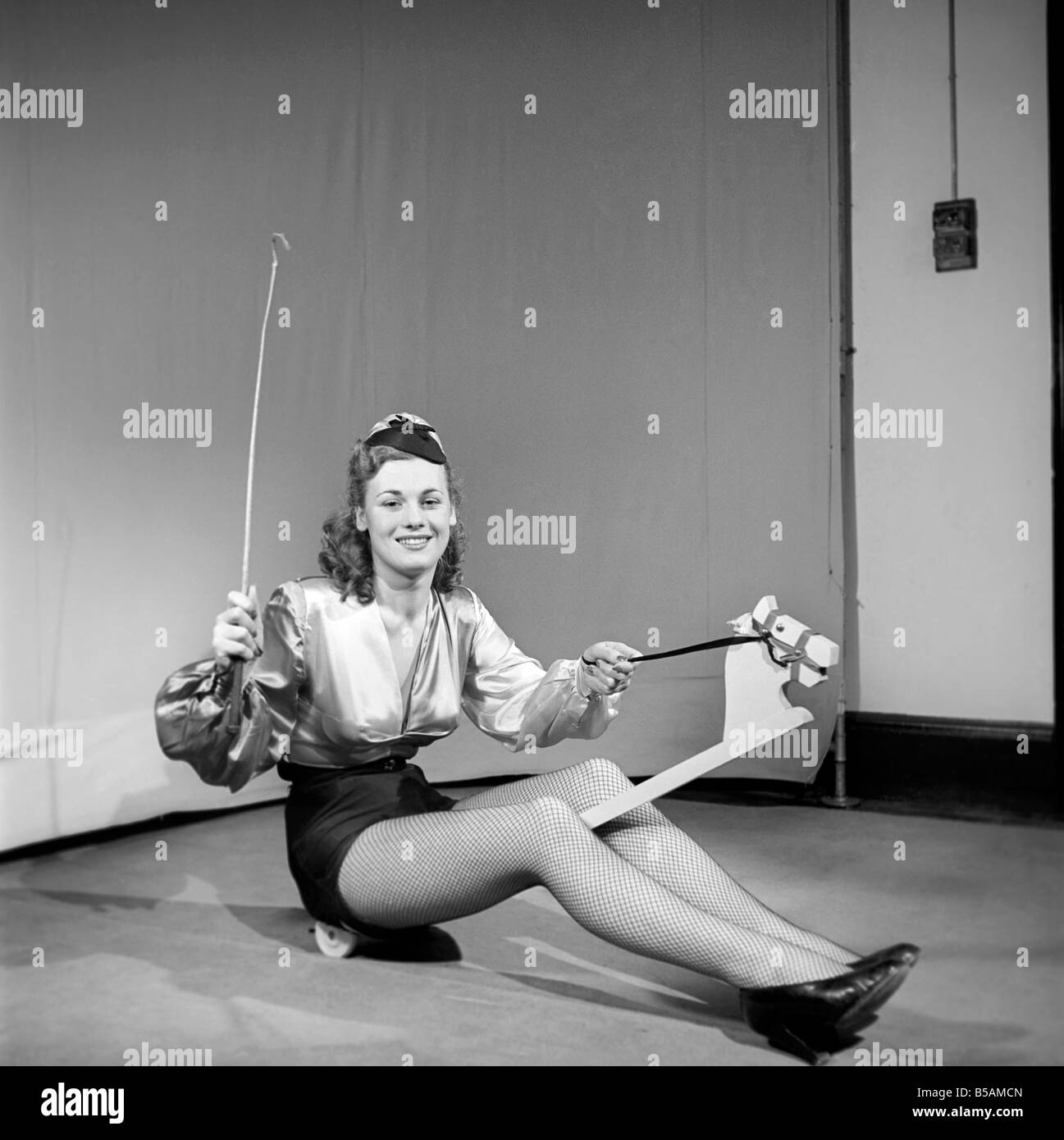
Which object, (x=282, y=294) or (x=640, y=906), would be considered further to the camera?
(x=282, y=294)

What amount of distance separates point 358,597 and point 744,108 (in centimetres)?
232

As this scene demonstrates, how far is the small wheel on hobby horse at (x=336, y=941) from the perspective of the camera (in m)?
2.30

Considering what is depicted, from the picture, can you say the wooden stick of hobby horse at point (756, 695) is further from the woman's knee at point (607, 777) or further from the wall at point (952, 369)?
the wall at point (952, 369)

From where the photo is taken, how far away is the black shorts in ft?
7.13

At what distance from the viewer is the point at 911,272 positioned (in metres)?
3.82

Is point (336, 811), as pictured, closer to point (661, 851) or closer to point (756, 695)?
point (661, 851)

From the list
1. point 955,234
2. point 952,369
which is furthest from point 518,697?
point 955,234

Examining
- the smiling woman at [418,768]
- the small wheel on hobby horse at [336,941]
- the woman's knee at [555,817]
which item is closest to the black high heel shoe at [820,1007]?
the smiling woman at [418,768]

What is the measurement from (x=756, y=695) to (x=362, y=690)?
71cm

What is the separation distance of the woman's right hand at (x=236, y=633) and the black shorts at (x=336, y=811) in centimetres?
38

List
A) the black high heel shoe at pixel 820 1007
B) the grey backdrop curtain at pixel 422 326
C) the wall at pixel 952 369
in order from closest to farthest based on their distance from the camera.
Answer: the black high heel shoe at pixel 820 1007 < the grey backdrop curtain at pixel 422 326 < the wall at pixel 952 369

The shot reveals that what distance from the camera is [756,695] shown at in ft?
7.52
